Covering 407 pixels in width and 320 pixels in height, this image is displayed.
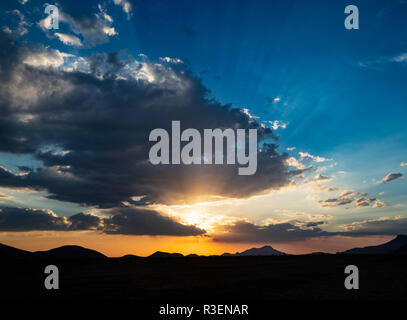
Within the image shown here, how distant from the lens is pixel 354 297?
79.8 feet

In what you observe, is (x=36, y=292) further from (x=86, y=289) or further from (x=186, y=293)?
(x=186, y=293)

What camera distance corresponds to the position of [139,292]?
29547 millimetres

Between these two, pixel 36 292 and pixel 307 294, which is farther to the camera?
pixel 36 292

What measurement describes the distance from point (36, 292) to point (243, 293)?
21972 millimetres

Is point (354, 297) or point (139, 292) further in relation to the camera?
point (139, 292)
